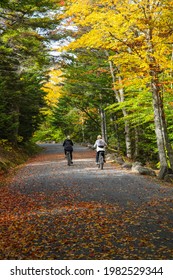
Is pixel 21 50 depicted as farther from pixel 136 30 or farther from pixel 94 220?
pixel 94 220

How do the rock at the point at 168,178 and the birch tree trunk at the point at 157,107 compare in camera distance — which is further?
the rock at the point at 168,178

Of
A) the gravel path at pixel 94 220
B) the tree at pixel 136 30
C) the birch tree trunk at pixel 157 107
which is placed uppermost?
the tree at pixel 136 30

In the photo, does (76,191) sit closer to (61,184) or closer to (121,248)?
(61,184)

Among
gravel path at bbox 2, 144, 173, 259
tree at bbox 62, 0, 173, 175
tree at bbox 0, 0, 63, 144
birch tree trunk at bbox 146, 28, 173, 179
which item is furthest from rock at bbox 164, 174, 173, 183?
tree at bbox 0, 0, 63, 144

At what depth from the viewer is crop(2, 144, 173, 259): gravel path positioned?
5645mm

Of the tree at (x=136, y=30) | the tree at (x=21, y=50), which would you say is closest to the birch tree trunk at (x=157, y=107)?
the tree at (x=136, y=30)

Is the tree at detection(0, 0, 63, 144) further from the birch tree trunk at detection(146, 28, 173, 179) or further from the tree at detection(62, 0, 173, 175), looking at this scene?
the birch tree trunk at detection(146, 28, 173, 179)

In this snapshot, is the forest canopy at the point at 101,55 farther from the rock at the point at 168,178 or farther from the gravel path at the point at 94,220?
the gravel path at the point at 94,220

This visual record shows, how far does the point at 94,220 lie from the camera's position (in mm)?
7566

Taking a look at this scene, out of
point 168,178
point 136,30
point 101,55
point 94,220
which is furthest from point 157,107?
point 101,55

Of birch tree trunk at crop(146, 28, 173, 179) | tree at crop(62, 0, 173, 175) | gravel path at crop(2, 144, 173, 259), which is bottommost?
gravel path at crop(2, 144, 173, 259)

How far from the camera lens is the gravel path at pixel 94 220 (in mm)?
5645

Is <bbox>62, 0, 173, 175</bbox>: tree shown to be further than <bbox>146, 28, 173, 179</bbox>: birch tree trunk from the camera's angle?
No
